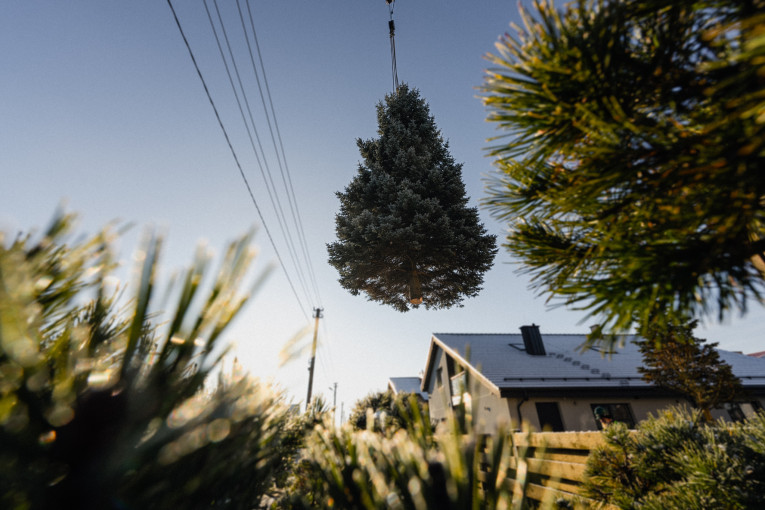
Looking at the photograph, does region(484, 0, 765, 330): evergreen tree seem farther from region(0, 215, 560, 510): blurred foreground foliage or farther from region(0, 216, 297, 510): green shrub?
region(0, 216, 297, 510): green shrub

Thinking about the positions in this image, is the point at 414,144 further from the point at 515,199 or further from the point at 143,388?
the point at 143,388

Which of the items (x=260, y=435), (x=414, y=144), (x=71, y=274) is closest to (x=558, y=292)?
(x=260, y=435)

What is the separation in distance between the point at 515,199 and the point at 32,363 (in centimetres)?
166

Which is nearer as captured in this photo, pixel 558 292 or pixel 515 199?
pixel 558 292

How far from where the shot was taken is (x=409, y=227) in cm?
1013

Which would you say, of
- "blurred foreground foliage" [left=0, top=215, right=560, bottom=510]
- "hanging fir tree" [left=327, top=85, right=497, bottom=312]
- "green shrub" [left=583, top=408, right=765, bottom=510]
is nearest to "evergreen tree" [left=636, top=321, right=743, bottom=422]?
"hanging fir tree" [left=327, top=85, right=497, bottom=312]

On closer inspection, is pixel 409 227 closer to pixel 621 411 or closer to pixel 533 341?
pixel 533 341

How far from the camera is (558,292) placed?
124 centimetres

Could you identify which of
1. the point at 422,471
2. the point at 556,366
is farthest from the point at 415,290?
the point at 422,471

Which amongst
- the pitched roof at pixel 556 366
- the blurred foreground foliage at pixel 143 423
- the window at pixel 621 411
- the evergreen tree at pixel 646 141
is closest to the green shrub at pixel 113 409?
the blurred foreground foliage at pixel 143 423

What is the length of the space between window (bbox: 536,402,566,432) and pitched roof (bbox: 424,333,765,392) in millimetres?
735

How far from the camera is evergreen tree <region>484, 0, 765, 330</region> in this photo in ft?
3.05

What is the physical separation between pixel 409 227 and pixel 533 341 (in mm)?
9674

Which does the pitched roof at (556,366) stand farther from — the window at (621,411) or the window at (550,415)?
the window at (621,411)
